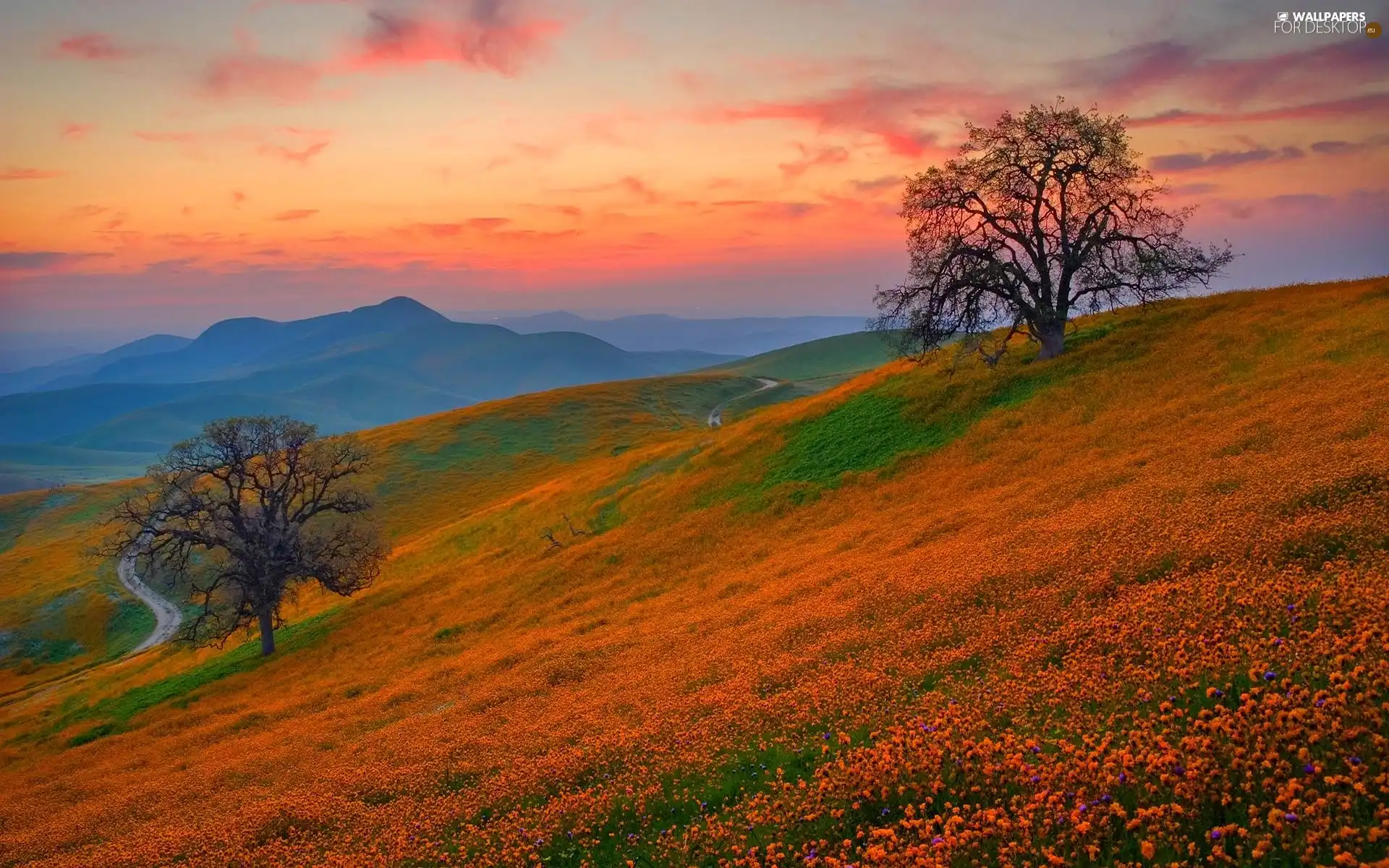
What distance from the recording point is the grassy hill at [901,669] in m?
8.82

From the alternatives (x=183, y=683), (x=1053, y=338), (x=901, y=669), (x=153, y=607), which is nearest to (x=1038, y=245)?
(x=1053, y=338)

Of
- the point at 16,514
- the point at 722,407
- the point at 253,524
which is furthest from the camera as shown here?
the point at 16,514

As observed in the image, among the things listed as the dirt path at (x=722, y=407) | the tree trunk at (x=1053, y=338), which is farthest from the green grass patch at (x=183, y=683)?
the dirt path at (x=722, y=407)

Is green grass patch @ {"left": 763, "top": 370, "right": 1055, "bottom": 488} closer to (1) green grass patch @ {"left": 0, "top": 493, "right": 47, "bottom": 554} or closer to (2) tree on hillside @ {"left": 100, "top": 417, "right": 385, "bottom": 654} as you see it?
(2) tree on hillside @ {"left": 100, "top": 417, "right": 385, "bottom": 654}

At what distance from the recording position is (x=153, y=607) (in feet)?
290

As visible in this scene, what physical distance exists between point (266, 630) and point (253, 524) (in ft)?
24.8

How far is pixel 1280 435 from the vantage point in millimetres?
23547

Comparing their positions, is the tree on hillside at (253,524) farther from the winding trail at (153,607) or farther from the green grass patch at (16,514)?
the green grass patch at (16,514)


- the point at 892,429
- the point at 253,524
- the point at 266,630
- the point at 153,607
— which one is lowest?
the point at 153,607

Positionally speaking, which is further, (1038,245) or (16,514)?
(16,514)

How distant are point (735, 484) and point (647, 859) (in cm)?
3559

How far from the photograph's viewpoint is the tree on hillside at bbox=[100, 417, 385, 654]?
1909 inches

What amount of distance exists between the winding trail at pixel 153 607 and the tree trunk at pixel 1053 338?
86.7 meters

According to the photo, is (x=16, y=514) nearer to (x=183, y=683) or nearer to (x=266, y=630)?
(x=183, y=683)
